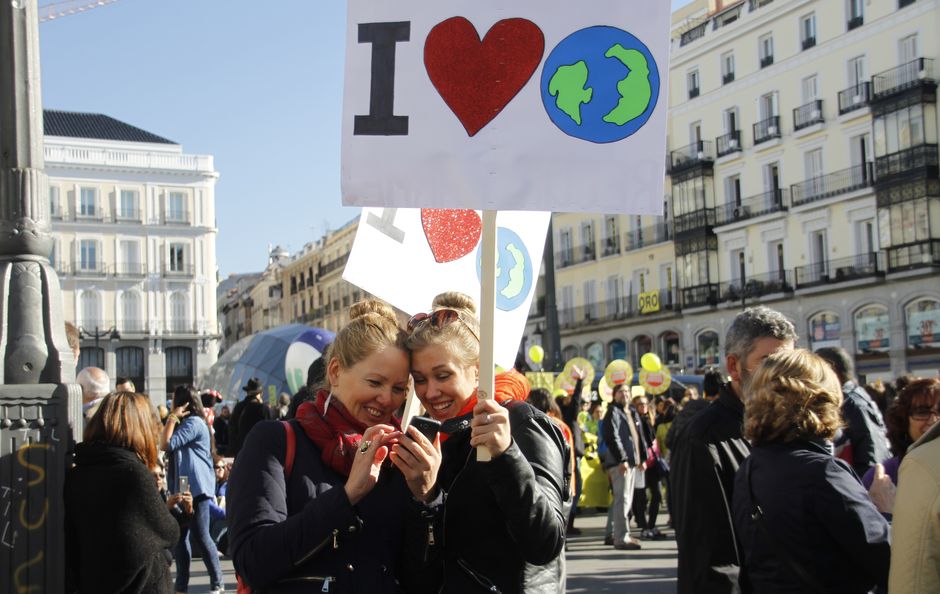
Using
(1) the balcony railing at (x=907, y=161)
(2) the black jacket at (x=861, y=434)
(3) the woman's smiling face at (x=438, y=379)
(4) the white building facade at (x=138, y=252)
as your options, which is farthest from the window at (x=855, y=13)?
(4) the white building facade at (x=138, y=252)

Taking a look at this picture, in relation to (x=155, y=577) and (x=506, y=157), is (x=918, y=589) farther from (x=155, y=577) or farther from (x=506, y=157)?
(x=155, y=577)

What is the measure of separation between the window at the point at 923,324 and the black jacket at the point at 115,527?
3353 cm

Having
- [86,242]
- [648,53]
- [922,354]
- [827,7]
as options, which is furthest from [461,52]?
[86,242]

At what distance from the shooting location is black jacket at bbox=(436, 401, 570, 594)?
2.76m

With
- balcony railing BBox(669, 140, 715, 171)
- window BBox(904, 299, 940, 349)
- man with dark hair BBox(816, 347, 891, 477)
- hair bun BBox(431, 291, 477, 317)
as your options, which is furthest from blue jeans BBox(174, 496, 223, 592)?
balcony railing BBox(669, 140, 715, 171)

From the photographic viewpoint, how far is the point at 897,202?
35469 millimetres

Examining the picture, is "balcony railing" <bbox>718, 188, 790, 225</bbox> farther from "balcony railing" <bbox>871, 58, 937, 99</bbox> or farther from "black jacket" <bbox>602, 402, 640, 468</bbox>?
"black jacket" <bbox>602, 402, 640, 468</bbox>

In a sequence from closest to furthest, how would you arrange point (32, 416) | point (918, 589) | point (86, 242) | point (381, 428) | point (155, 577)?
1. point (918, 589)
2. point (381, 428)
3. point (155, 577)
4. point (32, 416)
5. point (86, 242)

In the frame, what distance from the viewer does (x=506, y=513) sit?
277 cm

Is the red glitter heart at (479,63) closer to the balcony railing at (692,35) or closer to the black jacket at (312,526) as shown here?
the black jacket at (312,526)

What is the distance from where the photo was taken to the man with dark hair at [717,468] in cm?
356

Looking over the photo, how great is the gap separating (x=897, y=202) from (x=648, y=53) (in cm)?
3516

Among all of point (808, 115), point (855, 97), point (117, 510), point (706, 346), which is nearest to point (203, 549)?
point (117, 510)

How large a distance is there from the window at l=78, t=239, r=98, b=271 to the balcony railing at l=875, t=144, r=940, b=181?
167 ft
